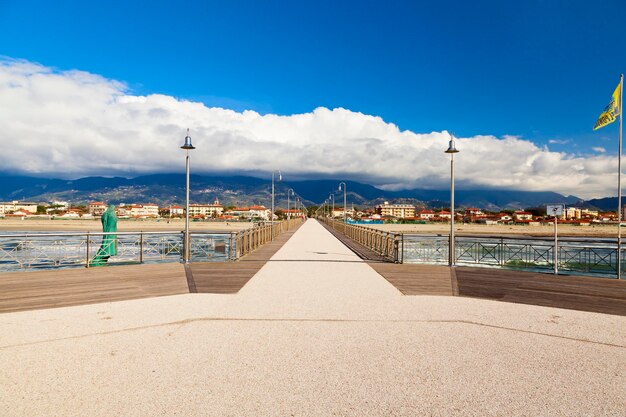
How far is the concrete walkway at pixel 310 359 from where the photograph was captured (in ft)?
12.4

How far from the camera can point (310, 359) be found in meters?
4.95

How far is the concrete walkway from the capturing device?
12.4 ft

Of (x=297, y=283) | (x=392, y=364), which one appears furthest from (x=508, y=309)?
(x=297, y=283)

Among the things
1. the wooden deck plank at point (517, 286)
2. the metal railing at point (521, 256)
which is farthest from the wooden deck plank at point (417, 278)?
the metal railing at point (521, 256)

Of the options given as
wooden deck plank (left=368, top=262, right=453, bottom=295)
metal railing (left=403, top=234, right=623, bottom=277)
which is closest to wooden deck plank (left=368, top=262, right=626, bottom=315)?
wooden deck plank (left=368, top=262, right=453, bottom=295)

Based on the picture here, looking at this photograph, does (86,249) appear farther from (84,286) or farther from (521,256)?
(521,256)

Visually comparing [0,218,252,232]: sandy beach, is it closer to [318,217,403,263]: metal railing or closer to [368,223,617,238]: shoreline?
[368,223,617,238]: shoreline

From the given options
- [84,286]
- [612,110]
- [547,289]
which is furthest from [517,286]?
[84,286]

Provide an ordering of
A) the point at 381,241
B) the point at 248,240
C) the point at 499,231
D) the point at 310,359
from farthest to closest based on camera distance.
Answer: the point at 499,231, the point at 248,240, the point at 381,241, the point at 310,359

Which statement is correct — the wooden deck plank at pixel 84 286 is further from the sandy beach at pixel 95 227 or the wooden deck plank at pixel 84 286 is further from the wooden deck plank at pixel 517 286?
the sandy beach at pixel 95 227

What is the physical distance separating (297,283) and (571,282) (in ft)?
24.6

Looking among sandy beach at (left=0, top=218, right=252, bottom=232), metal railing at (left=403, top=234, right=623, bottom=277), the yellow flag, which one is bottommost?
sandy beach at (left=0, top=218, right=252, bottom=232)

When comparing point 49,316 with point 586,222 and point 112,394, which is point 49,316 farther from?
point 586,222

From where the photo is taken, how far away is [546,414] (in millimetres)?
3617
